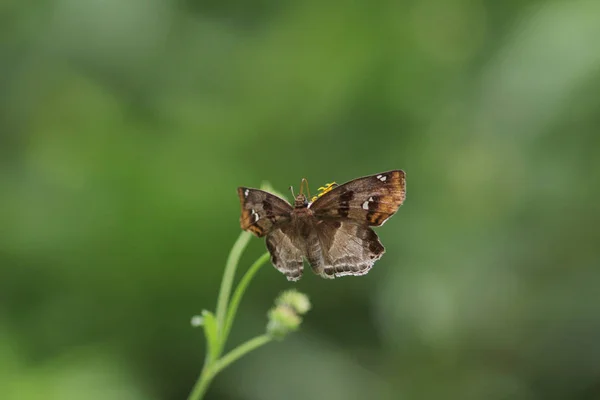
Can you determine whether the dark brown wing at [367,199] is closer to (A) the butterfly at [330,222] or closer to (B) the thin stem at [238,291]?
(A) the butterfly at [330,222]

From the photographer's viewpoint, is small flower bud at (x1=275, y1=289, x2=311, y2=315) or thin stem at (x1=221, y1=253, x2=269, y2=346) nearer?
thin stem at (x1=221, y1=253, x2=269, y2=346)

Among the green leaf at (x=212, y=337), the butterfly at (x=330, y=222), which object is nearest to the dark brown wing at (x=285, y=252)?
the butterfly at (x=330, y=222)

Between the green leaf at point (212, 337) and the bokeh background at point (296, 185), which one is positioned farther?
the bokeh background at point (296, 185)

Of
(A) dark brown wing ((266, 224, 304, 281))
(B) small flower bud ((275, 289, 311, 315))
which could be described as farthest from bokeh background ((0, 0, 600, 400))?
(A) dark brown wing ((266, 224, 304, 281))

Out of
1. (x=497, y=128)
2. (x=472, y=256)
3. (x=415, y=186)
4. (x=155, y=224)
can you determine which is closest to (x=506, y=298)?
(x=472, y=256)

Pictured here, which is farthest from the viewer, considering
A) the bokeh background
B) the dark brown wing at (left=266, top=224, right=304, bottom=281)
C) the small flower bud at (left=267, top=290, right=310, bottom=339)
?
the bokeh background

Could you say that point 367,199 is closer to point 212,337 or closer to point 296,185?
point 212,337

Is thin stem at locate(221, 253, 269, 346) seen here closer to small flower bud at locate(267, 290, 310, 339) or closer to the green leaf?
the green leaf
